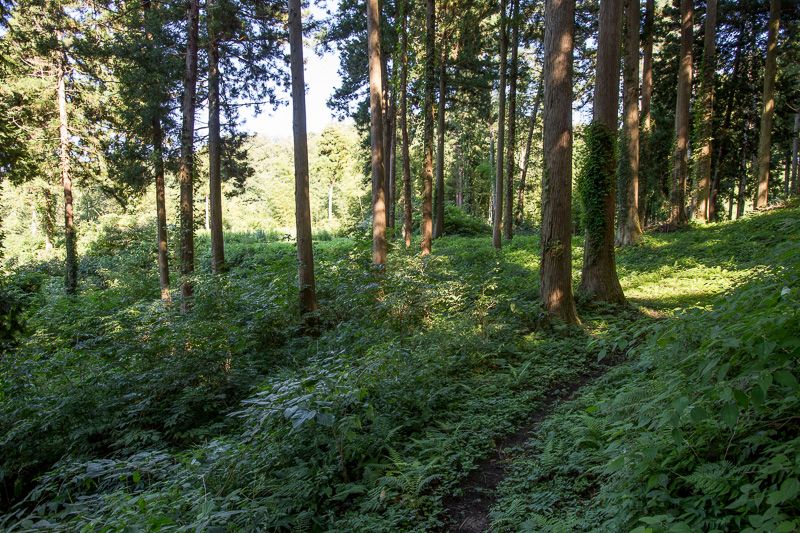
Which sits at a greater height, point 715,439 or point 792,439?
point 792,439

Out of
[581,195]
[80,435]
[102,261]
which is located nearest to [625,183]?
[581,195]

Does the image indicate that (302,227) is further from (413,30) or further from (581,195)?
(413,30)

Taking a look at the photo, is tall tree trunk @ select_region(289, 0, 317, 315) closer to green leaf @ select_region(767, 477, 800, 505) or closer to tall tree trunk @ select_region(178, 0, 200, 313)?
tall tree trunk @ select_region(178, 0, 200, 313)

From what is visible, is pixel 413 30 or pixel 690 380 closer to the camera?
pixel 690 380

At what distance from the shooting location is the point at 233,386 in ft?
20.6

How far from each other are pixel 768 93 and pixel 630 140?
7670 mm

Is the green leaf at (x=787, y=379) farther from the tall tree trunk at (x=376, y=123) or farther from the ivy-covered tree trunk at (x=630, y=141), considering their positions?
the ivy-covered tree trunk at (x=630, y=141)

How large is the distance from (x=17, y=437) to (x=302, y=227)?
591 centimetres

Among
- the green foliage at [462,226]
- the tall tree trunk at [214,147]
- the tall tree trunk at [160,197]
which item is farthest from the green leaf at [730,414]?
the green foliage at [462,226]

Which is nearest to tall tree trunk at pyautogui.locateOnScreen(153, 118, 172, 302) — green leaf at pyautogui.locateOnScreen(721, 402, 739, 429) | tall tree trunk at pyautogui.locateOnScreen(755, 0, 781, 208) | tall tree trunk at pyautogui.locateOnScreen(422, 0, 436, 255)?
tall tree trunk at pyautogui.locateOnScreen(422, 0, 436, 255)

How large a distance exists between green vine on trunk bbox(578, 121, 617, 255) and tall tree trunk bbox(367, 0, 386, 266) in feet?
15.7

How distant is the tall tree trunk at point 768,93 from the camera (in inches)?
606

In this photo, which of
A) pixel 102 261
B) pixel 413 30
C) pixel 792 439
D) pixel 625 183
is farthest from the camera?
pixel 102 261

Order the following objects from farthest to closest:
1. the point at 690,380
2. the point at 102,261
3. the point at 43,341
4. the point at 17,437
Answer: the point at 102,261, the point at 43,341, the point at 17,437, the point at 690,380
